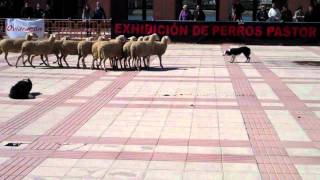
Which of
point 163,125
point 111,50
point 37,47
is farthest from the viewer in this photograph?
point 37,47

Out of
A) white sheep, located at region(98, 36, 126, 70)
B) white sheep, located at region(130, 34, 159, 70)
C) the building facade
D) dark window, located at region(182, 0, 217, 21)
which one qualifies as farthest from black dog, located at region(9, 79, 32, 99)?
dark window, located at region(182, 0, 217, 21)

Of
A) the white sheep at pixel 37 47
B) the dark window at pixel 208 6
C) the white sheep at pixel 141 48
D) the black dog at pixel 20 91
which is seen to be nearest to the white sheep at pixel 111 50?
the white sheep at pixel 141 48

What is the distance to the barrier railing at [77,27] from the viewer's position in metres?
26.4

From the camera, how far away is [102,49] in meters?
16.0

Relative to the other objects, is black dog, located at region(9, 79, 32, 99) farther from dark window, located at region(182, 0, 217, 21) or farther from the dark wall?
dark window, located at region(182, 0, 217, 21)

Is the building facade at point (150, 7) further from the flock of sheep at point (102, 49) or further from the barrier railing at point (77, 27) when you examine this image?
the flock of sheep at point (102, 49)

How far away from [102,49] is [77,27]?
11.1 m

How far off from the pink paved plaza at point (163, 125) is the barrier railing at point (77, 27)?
9.82 meters

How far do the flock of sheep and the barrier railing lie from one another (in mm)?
8499

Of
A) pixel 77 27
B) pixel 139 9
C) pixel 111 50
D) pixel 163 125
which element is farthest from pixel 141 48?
pixel 139 9

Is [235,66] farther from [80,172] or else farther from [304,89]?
[80,172]

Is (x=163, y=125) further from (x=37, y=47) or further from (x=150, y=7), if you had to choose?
(x=150, y=7)

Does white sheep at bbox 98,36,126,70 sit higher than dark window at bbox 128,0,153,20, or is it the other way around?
dark window at bbox 128,0,153,20

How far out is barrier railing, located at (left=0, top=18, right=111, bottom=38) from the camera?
2641cm
